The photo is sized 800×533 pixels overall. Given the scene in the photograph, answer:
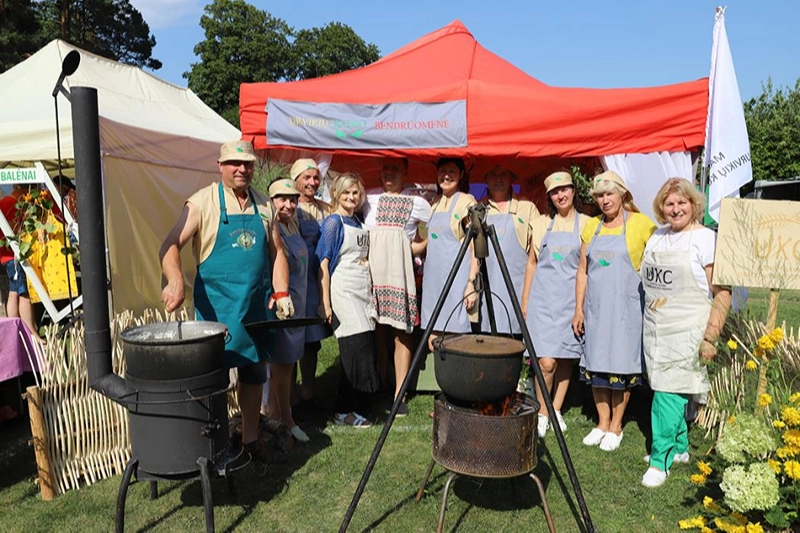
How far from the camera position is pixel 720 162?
4125 millimetres

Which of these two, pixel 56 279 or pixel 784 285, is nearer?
pixel 784 285

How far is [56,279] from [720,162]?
203 inches

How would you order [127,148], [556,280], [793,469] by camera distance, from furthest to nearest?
[127,148]
[556,280]
[793,469]

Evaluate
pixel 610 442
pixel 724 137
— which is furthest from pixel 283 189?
pixel 724 137

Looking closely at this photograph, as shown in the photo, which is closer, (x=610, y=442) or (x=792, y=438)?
→ (x=792, y=438)

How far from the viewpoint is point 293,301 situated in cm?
388

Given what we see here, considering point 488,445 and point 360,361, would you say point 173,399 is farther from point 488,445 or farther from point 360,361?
point 360,361

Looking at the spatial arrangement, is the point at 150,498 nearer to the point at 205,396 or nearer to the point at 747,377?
the point at 205,396

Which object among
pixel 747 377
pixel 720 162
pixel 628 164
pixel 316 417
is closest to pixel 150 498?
pixel 316 417

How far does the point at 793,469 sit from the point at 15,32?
2347 centimetres

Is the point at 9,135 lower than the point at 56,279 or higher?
higher

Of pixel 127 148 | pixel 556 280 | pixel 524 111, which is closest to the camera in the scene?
pixel 556 280

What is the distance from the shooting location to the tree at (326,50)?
50.5m

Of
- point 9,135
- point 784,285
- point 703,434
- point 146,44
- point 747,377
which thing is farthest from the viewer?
point 146,44
